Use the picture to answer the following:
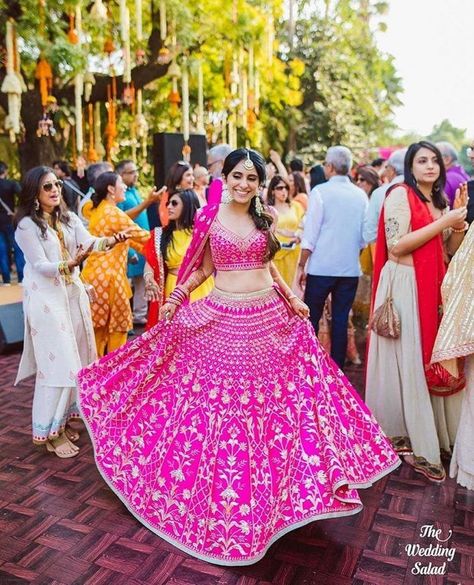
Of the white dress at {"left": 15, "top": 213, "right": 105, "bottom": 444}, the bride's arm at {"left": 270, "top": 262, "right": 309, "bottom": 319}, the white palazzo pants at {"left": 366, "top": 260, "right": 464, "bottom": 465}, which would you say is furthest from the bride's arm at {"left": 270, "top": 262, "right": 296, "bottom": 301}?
the white dress at {"left": 15, "top": 213, "right": 105, "bottom": 444}

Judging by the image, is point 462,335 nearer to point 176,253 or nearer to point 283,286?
point 283,286

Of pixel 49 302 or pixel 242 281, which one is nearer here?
pixel 242 281

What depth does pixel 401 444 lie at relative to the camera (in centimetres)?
315

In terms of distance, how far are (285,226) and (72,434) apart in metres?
2.48

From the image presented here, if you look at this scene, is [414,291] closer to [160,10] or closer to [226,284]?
[226,284]

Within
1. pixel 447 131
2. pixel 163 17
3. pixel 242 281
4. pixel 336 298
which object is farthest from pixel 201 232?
pixel 447 131

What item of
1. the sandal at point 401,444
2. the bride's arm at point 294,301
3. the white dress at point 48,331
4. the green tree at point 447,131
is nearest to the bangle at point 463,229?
the bride's arm at point 294,301

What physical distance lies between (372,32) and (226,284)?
1652cm

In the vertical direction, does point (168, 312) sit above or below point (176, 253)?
below

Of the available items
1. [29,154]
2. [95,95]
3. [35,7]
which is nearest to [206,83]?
[95,95]

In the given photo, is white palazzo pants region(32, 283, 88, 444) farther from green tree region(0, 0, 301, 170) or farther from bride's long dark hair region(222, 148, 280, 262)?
green tree region(0, 0, 301, 170)

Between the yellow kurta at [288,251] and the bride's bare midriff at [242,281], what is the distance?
2.33 meters

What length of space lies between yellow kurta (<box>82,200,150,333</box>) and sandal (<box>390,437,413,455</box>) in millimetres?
1916

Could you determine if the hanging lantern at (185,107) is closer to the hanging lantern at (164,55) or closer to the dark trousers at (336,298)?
the hanging lantern at (164,55)
